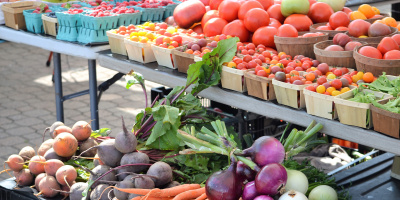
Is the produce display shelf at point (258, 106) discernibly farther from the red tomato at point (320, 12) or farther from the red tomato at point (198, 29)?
the red tomato at point (320, 12)

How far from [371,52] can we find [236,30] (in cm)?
92

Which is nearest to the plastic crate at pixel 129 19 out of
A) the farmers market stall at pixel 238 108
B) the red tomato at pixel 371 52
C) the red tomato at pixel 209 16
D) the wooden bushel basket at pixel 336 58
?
the farmers market stall at pixel 238 108

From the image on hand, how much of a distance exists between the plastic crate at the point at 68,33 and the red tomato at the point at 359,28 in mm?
1795

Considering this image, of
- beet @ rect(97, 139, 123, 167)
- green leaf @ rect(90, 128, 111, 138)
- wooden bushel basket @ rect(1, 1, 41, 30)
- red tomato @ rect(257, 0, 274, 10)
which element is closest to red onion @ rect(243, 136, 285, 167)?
beet @ rect(97, 139, 123, 167)

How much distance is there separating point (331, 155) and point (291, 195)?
5.41 feet

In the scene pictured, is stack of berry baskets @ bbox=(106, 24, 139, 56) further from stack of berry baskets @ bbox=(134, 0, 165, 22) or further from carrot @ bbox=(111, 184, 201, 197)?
carrot @ bbox=(111, 184, 201, 197)

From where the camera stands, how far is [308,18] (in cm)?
312

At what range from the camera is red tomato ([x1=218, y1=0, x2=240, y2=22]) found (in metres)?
3.25

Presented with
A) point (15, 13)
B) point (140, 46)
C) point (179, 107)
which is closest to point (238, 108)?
point (179, 107)

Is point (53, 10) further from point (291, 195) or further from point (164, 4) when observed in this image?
point (291, 195)

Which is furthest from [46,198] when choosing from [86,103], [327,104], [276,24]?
[86,103]

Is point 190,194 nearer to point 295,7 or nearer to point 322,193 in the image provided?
point 322,193

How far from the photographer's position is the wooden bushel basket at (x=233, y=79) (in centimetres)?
253

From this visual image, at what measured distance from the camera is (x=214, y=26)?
3215mm
